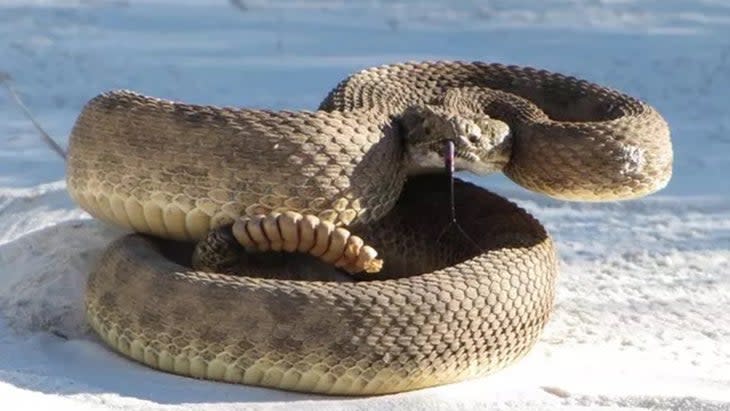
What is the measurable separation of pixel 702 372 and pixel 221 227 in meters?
1.68

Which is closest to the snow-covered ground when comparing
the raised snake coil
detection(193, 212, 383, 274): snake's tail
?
the raised snake coil

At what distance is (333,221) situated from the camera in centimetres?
583

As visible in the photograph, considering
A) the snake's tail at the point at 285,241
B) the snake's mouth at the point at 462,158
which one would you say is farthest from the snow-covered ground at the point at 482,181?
the snake's mouth at the point at 462,158

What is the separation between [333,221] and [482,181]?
106 inches

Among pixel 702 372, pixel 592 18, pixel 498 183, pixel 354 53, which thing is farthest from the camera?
pixel 592 18

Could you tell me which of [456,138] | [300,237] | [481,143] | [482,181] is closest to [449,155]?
[456,138]

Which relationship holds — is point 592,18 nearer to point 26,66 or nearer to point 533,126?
point 26,66

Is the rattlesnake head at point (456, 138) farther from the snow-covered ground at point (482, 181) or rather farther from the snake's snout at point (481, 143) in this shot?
the snow-covered ground at point (482, 181)

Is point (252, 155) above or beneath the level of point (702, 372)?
above

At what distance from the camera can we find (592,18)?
11445 mm

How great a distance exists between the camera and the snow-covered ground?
18.0 feet

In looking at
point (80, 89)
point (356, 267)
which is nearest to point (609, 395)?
point (356, 267)

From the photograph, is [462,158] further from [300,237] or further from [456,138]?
[300,237]

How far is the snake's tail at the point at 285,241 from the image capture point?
560 cm
